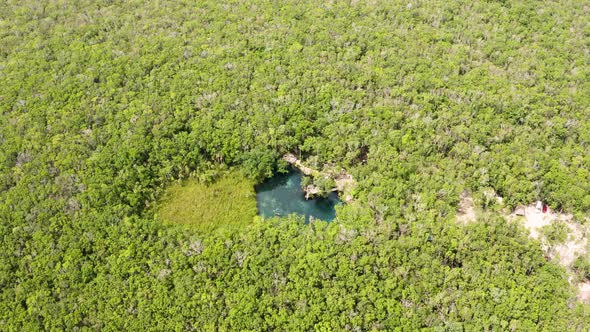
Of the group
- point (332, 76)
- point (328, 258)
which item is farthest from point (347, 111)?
point (328, 258)

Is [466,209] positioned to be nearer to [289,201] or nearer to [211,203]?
[289,201]

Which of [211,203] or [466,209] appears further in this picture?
[211,203]

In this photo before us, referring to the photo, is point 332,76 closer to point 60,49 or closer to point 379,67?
point 379,67

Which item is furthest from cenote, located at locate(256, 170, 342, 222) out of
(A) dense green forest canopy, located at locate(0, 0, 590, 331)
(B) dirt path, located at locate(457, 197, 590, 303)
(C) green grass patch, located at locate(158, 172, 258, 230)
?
(B) dirt path, located at locate(457, 197, 590, 303)

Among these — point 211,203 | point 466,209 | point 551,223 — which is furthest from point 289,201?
point 551,223

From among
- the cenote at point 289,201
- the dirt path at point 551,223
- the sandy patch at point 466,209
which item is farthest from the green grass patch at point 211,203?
the dirt path at point 551,223

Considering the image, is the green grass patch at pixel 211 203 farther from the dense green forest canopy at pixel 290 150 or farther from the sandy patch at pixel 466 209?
the sandy patch at pixel 466 209
